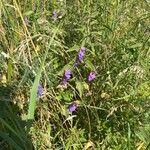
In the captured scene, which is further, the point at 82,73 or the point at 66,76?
the point at 82,73

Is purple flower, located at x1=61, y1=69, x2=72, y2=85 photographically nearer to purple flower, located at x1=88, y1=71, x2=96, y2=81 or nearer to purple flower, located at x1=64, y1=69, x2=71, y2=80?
purple flower, located at x1=64, y1=69, x2=71, y2=80

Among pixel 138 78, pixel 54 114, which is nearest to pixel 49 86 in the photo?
pixel 54 114

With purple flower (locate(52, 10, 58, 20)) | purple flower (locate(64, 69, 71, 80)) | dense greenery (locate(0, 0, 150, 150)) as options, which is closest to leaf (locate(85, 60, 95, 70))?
dense greenery (locate(0, 0, 150, 150))

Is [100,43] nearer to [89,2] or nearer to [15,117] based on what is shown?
[89,2]

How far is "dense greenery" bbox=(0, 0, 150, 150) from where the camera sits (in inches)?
85.3

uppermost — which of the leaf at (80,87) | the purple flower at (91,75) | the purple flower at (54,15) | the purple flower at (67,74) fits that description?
the purple flower at (54,15)

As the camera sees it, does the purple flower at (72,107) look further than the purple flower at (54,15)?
No

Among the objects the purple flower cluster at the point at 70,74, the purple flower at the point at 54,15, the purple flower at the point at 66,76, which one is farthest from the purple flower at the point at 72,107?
the purple flower at the point at 54,15

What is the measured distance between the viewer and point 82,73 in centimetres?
233

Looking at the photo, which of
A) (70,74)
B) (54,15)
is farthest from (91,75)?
(54,15)

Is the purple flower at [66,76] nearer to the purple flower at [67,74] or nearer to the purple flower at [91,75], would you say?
the purple flower at [67,74]

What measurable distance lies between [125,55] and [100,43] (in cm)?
14

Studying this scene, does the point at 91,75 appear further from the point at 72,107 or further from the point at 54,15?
the point at 54,15

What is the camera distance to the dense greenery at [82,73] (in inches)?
85.3
